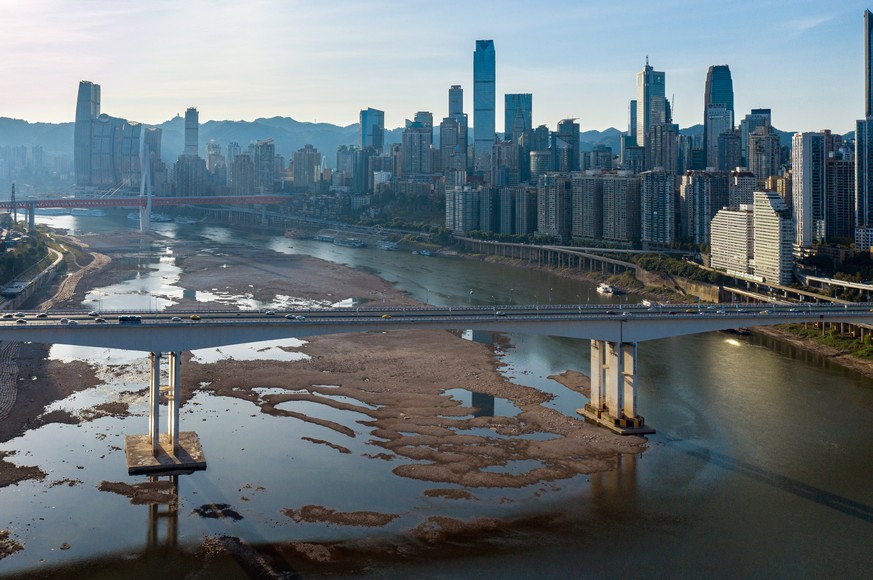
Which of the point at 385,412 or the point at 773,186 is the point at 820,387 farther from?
the point at 773,186

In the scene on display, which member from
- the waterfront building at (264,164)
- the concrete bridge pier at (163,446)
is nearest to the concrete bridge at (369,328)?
the concrete bridge pier at (163,446)

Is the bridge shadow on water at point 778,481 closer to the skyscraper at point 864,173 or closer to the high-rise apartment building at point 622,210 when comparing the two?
the skyscraper at point 864,173

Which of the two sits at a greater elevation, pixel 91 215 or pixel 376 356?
pixel 91 215

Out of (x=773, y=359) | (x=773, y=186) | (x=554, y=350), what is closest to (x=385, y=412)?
(x=554, y=350)

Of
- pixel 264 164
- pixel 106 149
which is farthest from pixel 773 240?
pixel 106 149

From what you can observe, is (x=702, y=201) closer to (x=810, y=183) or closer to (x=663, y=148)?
(x=810, y=183)

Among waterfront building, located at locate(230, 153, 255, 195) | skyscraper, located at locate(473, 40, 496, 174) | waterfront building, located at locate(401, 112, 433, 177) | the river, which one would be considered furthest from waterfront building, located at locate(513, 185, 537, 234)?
skyscraper, located at locate(473, 40, 496, 174)

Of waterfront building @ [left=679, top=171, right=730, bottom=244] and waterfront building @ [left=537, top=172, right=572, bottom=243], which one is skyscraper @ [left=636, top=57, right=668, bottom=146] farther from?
waterfront building @ [left=679, top=171, right=730, bottom=244]
